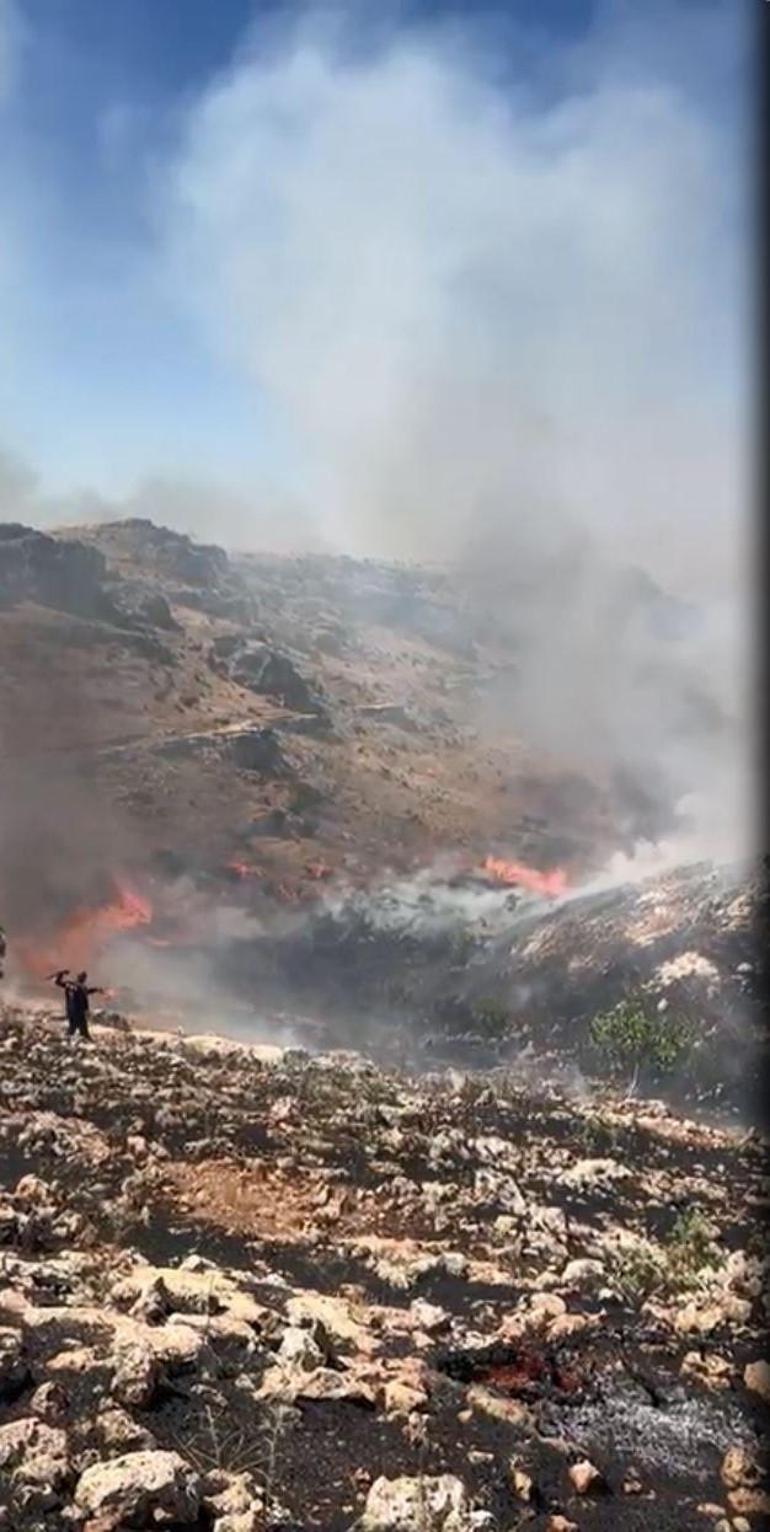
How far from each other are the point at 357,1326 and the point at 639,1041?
2747 centimetres

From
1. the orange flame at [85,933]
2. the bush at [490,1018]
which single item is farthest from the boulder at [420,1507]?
the orange flame at [85,933]

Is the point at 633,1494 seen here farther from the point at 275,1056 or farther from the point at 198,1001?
the point at 198,1001

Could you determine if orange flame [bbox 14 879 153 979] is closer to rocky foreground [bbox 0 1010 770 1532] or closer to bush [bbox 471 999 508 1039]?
bush [bbox 471 999 508 1039]

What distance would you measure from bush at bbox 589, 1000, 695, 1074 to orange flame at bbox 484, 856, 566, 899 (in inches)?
1037

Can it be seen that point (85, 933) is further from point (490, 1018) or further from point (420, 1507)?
point (420, 1507)

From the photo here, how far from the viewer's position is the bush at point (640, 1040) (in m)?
34.3

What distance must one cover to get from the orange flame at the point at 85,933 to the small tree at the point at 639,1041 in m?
22.9

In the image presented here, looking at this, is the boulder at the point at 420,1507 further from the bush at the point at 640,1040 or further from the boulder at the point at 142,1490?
the bush at the point at 640,1040

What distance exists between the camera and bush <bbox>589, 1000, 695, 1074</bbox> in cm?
3431

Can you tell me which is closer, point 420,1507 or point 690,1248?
point 420,1507

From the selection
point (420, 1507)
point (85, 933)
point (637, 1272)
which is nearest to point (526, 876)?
point (85, 933)

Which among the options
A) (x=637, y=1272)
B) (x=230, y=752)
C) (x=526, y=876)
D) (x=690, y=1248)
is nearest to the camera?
(x=637, y=1272)

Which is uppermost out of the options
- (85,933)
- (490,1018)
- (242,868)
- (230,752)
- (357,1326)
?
(230,752)

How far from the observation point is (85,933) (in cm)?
5191
